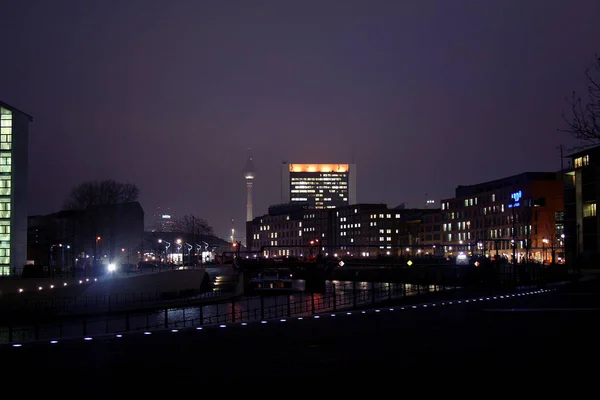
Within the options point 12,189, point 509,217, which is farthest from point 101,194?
point 509,217

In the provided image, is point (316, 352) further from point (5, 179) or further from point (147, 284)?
point (5, 179)

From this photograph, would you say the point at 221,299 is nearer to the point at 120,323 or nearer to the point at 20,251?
the point at 20,251

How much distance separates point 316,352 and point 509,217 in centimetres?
13950

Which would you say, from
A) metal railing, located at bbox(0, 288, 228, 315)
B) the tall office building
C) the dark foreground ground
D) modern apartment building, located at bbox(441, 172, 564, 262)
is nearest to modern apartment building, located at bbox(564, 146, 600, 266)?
modern apartment building, located at bbox(441, 172, 564, 262)

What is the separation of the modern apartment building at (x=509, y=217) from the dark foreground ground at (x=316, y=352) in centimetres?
9207

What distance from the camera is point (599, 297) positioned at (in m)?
43.3

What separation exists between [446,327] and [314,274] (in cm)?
9818

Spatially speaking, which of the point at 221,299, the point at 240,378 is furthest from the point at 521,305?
the point at 221,299

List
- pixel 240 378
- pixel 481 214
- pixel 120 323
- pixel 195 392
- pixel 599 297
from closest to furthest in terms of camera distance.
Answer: pixel 195 392 < pixel 240 378 < pixel 599 297 < pixel 120 323 < pixel 481 214

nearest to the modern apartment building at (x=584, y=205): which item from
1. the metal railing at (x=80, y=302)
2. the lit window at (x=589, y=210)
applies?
the lit window at (x=589, y=210)

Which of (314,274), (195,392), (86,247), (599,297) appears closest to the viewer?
(195,392)

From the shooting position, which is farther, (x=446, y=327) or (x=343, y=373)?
(x=446, y=327)

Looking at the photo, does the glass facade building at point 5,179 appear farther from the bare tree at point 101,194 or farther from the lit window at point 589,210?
the lit window at point 589,210

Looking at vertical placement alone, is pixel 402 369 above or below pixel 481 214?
below
